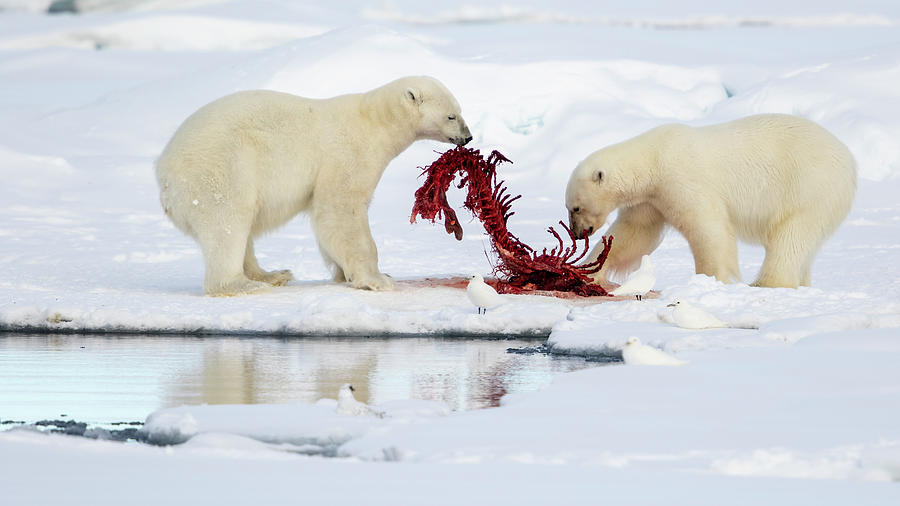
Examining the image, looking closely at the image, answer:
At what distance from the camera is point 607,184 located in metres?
8.20

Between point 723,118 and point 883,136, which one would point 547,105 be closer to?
point 723,118

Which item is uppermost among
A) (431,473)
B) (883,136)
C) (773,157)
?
(883,136)

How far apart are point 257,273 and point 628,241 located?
2.74 meters

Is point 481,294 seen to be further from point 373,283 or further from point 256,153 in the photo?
point 256,153

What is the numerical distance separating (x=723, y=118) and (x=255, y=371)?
19.6m

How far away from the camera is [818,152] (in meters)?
7.97

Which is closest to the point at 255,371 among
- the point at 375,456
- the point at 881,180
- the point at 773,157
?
the point at 375,456

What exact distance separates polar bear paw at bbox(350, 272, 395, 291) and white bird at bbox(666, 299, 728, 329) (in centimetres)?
233

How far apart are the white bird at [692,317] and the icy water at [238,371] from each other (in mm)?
791

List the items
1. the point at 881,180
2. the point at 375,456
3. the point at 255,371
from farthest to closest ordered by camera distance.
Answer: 1. the point at 881,180
2. the point at 255,371
3. the point at 375,456

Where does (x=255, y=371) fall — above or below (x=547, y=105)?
below

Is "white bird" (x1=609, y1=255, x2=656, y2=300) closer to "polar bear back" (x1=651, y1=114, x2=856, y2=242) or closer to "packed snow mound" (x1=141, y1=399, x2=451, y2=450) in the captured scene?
"polar bear back" (x1=651, y1=114, x2=856, y2=242)

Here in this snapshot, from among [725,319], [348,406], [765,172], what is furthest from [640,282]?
[348,406]

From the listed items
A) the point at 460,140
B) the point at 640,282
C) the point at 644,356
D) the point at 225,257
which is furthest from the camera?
the point at 460,140
